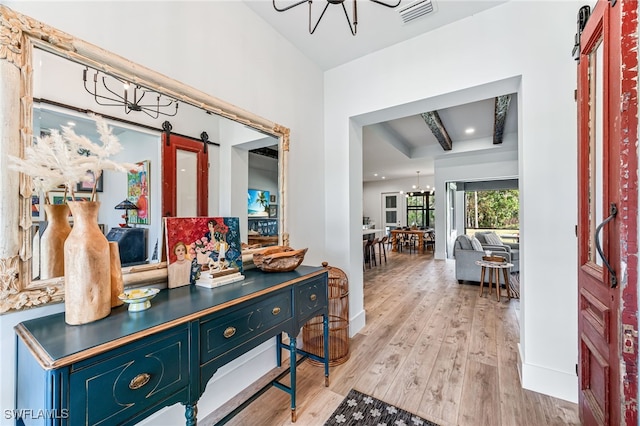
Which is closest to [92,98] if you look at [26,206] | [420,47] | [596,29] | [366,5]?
[26,206]

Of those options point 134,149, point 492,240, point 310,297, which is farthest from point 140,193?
point 492,240

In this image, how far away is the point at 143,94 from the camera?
1490 millimetres

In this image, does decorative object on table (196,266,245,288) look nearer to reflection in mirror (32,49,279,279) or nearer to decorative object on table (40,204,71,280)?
reflection in mirror (32,49,279,279)

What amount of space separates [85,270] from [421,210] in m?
11.8

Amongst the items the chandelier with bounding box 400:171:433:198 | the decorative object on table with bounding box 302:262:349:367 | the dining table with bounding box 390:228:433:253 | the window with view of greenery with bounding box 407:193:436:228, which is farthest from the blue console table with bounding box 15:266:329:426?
the window with view of greenery with bounding box 407:193:436:228

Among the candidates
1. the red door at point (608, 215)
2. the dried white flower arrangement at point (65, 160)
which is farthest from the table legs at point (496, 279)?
the dried white flower arrangement at point (65, 160)

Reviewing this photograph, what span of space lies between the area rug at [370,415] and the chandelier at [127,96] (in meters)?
2.17

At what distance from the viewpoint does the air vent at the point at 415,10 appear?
213 cm

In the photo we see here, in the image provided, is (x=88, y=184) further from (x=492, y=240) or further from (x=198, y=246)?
(x=492, y=240)

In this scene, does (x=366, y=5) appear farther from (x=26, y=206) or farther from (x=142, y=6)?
(x=26, y=206)

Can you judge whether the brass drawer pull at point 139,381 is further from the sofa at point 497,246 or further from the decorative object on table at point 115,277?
the sofa at point 497,246

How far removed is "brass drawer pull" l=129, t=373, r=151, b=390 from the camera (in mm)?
949

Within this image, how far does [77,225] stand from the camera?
1061mm

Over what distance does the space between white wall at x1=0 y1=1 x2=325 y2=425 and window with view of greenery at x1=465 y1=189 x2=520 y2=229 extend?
331 inches
